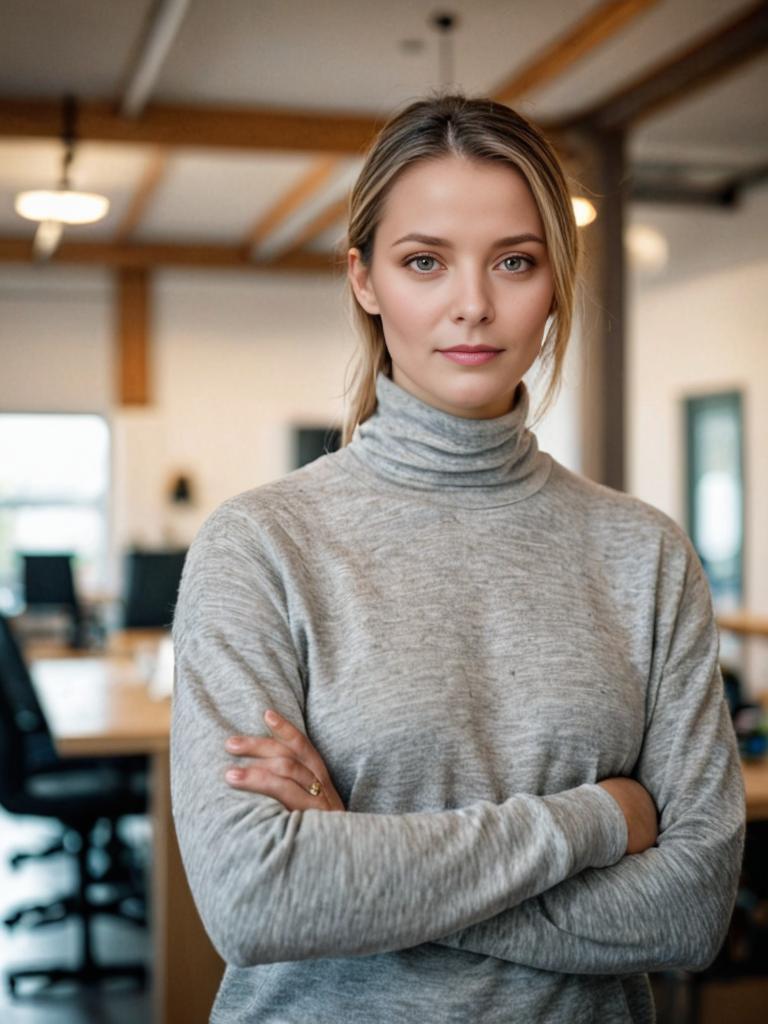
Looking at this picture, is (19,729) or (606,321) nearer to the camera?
(19,729)

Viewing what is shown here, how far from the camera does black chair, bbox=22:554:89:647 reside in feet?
30.3

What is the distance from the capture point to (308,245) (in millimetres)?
11930

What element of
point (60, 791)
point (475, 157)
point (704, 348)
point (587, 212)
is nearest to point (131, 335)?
point (704, 348)

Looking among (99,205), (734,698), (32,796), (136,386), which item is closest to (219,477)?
(136,386)

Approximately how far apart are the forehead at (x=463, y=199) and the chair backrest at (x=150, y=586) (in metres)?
5.08

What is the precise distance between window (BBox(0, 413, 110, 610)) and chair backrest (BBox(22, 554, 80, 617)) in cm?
246

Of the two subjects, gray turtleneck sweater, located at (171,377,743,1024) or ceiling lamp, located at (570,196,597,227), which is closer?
gray turtleneck sweater, located at (171,377,743,1024)

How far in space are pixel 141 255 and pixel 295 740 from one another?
1087 cm

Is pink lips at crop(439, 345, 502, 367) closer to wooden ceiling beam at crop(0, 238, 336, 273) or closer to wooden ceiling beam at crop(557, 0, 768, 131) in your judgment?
A: wooden ceiling beam at crop(557, 0, 768, 131)

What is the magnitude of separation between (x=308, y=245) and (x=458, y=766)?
36.2 feet

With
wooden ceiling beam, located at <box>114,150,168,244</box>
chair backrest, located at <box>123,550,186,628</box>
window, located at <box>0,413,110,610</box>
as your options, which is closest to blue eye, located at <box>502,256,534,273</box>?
chair backrest, located at <box>123,550,186,628</box>

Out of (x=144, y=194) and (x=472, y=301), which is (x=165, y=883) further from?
(x=144, y=194)

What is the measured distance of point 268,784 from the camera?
119 cm

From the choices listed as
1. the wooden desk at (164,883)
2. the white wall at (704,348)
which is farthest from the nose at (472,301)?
the white wall at (704,348)
